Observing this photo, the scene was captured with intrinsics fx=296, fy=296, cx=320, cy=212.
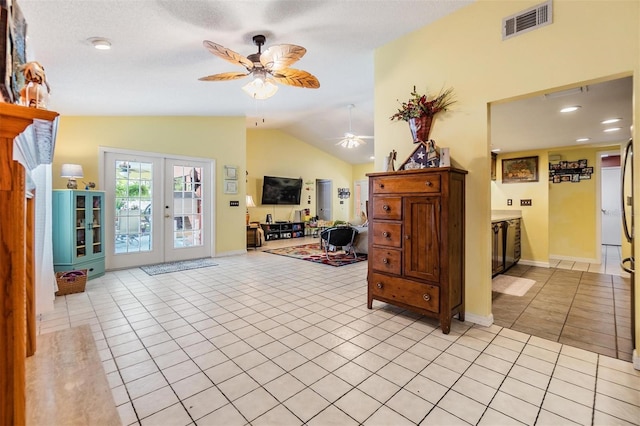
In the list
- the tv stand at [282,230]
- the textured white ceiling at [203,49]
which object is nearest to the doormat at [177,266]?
the textured white ceiling at [203,49]

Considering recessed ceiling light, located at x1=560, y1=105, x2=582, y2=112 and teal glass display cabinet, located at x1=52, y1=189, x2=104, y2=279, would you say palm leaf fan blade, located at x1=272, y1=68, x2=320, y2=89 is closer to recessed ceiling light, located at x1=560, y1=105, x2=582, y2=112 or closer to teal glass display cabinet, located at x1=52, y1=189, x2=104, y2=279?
recessed ceiling light, located at x1=560, y1=105, x2=582, y2=112

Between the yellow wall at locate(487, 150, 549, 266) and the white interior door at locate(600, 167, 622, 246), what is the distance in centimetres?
402

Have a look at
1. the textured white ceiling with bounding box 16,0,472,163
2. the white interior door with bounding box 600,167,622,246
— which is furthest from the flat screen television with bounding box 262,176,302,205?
the white interior door with bounding box 600,167,622,246

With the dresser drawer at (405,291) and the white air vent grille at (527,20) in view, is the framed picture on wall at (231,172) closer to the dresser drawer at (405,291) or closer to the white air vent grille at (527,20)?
the dresser drawer at (405,291)

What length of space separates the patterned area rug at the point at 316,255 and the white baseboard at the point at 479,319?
275 cm

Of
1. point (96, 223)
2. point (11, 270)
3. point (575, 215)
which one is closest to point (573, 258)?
point (575, 215)

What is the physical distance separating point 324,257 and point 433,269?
3583mm

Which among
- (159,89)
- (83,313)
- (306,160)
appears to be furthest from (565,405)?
(306,160)

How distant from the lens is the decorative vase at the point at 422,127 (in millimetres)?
2996

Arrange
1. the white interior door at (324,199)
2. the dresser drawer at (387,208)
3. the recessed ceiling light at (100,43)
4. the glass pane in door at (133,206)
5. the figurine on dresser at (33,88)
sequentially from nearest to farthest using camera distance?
1. the figurine on dresser at (33,88)
2. the recessed ceiling light at (100,43)
3. the dresser drawer at (387,208)
4. the glass pane in door at (133,206)
5. the white interior door at (324,199)

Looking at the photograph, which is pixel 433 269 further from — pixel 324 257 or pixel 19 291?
pixel 324 257

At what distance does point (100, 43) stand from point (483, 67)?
3.51 meters

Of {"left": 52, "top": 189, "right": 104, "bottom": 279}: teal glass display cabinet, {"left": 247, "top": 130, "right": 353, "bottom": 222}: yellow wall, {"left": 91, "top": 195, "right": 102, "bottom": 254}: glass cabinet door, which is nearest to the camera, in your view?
{"left": 52, "top": 189, "right": 104, "bottom": 279}: teal glass display cabinet

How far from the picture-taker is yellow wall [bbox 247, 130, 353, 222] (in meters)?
8.69
